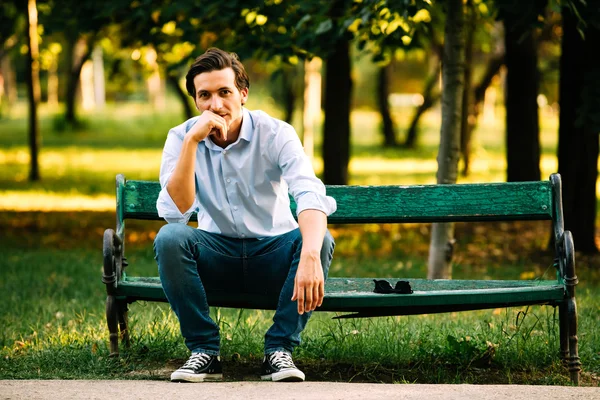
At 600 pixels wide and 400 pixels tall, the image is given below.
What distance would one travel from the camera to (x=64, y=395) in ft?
12.6

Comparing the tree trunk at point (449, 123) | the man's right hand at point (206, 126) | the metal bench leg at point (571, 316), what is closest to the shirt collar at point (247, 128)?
the man's right hand at point (206, 126)

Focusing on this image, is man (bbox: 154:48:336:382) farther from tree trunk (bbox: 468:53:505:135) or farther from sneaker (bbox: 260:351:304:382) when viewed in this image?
tree trunk (bbox: 468:53:505:135)

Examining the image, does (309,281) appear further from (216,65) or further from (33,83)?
(33,83)

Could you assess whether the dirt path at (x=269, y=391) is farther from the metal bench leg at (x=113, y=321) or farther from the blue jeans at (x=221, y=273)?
the metal bench leg at (x=113, y=321)

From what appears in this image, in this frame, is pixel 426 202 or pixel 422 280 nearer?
pixel 422 280

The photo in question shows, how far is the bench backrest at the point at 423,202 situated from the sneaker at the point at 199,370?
1.03 m

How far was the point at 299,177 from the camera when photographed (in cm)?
430

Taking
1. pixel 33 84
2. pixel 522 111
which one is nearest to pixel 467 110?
pixel 522 111

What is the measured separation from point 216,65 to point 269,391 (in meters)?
1.51

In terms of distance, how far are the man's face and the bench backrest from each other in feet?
2.60

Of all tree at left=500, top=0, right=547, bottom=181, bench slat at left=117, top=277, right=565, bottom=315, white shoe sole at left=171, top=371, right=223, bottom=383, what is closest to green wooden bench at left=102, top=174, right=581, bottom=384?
bench slat at left=117, top=277, right=565, bottom=315

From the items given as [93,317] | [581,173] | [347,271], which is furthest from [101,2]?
[581,173]

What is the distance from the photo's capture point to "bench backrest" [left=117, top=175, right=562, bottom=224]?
4.93 metres

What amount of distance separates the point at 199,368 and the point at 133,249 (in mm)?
5744
